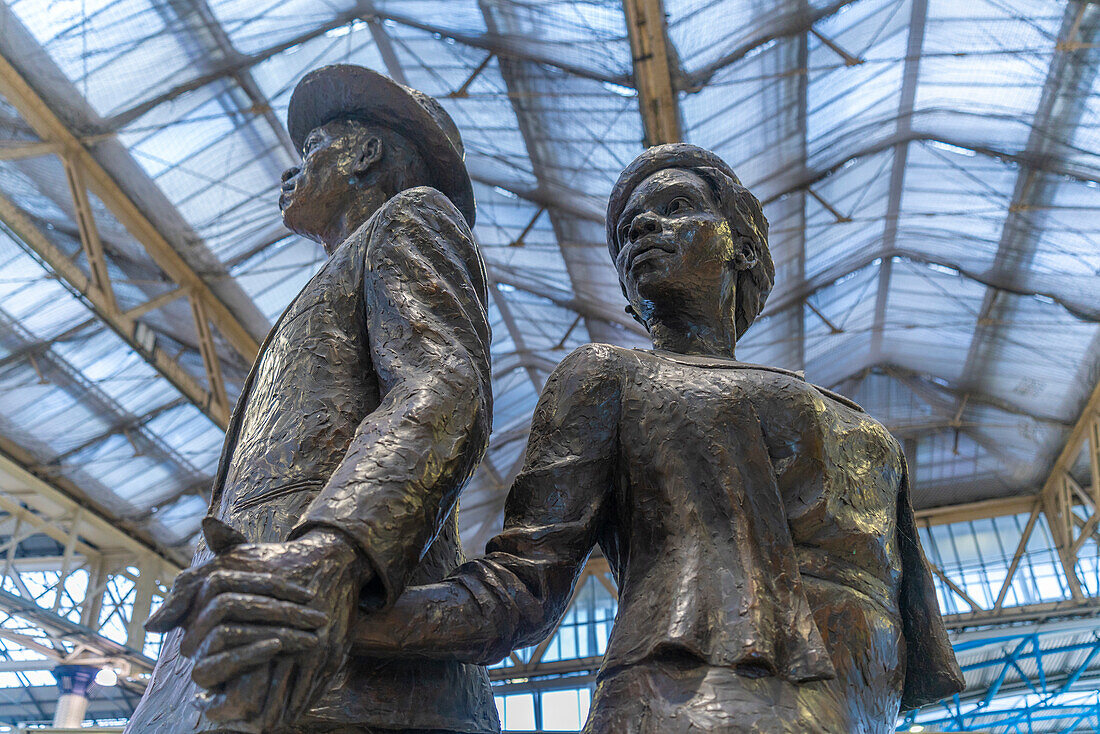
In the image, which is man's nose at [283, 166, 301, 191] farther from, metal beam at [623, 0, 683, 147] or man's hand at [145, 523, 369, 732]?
metal beam at [623, 0, 683, 147]

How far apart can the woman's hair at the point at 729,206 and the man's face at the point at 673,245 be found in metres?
0.04

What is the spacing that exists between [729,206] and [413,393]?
1158 mm

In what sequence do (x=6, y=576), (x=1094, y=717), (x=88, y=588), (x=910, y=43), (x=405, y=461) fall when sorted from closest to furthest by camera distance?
1. (x=405, y=461)
2. (x=910, y=43)
3. (x=6, y=576)
4. (x=88, y=588)
5. (x=1094, y=717)

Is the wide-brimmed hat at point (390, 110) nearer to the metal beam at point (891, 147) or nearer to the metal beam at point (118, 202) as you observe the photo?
the metal beam at point (118, 202)

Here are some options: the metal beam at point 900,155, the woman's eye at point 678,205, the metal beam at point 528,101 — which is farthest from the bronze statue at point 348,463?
the metal beam at point 900,155

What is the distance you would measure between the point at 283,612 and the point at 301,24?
33.5 ft

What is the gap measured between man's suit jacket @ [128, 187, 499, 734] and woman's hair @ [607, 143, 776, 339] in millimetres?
542

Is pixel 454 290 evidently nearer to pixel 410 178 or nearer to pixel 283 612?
pixel 410 178

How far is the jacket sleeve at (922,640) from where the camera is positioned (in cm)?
218

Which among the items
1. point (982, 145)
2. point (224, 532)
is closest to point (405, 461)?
point (224, 532)

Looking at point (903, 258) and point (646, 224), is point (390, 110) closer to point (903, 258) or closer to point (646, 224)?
point (646, 224)

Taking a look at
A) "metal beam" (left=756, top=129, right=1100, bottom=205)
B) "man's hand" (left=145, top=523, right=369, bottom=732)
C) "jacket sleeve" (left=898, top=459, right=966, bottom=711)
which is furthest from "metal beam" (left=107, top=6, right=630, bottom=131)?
"man's hand" (left=145, top=523, right=369, bottom=732)

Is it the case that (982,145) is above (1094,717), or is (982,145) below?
above

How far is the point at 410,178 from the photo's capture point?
270 centimetres
